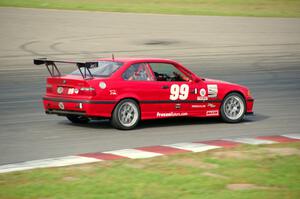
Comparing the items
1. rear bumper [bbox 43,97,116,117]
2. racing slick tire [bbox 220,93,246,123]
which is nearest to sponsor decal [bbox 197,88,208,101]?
racing slick tire [bbox 220,93,246,123]

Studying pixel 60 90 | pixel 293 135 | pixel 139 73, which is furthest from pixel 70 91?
pixel 293 135

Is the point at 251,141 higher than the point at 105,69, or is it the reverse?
the point at 105,69

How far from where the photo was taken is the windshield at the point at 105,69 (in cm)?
1372

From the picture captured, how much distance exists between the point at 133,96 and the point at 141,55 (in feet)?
46.0

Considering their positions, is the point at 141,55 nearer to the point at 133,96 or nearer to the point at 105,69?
the point at 105,69

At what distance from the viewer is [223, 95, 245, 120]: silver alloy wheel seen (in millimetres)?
14891

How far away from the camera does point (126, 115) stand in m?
13.6

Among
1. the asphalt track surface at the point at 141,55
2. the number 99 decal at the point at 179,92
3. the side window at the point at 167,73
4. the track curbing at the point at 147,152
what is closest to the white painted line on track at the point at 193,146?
the track curbing at the point at 147,152

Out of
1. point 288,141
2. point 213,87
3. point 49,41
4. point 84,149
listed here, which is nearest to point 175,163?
point 84,149

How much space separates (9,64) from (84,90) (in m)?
12.2

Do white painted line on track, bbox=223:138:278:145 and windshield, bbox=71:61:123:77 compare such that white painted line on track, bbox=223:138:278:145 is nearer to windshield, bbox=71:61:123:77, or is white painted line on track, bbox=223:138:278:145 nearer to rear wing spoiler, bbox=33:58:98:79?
windshield, bbox=71:61:123:77

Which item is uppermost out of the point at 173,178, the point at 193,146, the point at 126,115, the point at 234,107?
the point at 234,107

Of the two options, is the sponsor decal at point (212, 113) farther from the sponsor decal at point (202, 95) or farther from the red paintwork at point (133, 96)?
the sponsor decal at point (202, 95)

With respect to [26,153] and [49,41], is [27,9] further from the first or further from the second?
[26,153]
